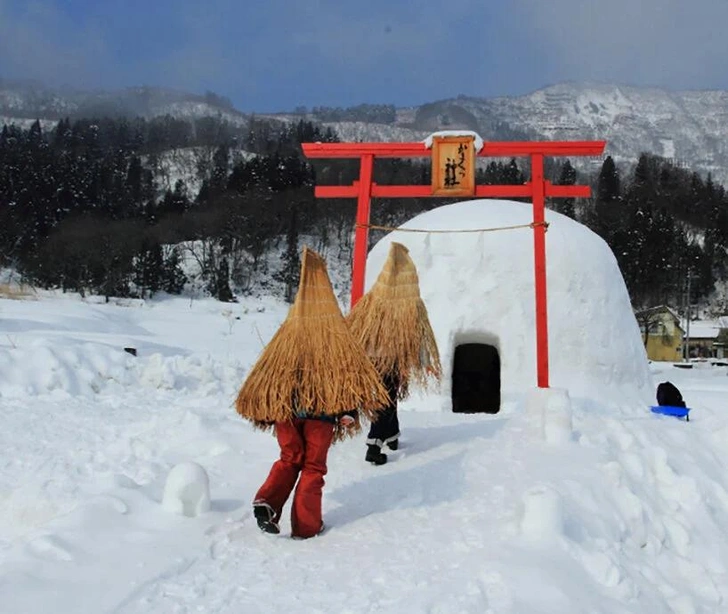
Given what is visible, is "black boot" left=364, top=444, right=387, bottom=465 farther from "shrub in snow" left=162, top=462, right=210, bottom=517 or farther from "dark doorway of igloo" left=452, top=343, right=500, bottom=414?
"dark doorway of igloo" left=452, top=343, right=500, bottom=414

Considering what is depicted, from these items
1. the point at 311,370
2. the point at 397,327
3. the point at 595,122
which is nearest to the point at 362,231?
the point at 397,327

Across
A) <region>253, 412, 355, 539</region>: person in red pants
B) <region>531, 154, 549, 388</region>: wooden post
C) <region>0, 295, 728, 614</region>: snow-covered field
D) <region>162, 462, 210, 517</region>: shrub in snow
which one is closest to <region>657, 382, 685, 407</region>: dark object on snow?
<region>531, 154, 549, 388</region>: wooden post

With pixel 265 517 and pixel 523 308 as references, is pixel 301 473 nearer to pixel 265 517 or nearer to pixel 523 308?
pixel 265 517

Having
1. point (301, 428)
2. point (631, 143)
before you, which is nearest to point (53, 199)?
point (301, 428)

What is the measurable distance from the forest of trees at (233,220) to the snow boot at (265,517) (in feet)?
111

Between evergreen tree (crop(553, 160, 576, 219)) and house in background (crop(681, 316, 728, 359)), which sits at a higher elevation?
evergreen tree (crop(553, 160, 576, 219))

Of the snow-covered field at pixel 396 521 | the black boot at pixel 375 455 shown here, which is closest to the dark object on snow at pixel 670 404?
the snow-covered field at pixel 396 521

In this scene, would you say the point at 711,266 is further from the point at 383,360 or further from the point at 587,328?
the point at 383,360

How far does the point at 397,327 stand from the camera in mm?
4980

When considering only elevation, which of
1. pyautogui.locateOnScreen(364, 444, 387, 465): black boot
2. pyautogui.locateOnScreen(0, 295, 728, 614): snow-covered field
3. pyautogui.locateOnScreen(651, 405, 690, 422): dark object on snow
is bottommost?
pyautogui.locateOnScreen(0, 295, 728, 614): snow-covered field

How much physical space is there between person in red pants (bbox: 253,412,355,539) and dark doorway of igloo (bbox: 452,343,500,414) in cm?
852

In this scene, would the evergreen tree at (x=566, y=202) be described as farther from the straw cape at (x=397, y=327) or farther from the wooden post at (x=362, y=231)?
the straw cape at (x=397, y=327)

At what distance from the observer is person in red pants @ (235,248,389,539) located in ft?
11.0

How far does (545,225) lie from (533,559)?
5.52m
